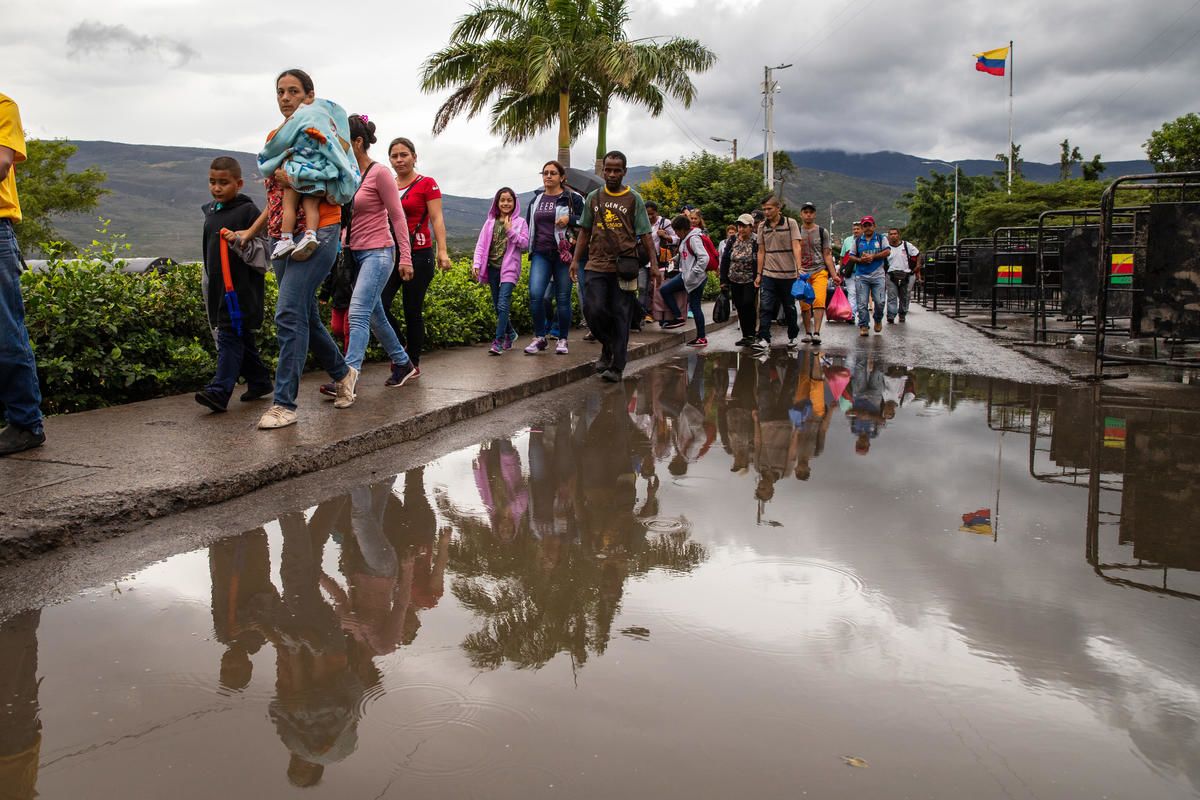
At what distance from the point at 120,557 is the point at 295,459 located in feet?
4.53

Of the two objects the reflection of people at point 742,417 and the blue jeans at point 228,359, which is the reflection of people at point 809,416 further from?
the blue jeans at point 228,359

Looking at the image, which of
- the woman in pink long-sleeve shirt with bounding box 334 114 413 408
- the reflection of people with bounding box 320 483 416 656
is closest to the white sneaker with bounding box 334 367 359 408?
the woman in pink long-sleeve shirt with bounding box 334 114 413 408

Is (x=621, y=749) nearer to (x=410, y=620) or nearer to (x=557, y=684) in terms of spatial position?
(x=557, y=684)

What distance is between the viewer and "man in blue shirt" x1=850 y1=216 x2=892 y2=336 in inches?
610

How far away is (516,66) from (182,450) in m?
23.8

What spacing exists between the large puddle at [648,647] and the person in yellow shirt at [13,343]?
1.70m

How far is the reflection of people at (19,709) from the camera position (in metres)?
2.29

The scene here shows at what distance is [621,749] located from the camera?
2.42m

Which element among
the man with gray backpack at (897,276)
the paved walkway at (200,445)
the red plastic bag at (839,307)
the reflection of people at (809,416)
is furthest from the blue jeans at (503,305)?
the man with gray backpack at (897,276)

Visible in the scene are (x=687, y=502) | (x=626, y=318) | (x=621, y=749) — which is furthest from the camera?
(x=626, y=318)

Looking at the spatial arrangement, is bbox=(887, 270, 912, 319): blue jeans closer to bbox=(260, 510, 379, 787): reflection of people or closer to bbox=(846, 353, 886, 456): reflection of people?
bbox=(846, 353, 886, 456): reflection of people

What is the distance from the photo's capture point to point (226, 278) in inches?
254

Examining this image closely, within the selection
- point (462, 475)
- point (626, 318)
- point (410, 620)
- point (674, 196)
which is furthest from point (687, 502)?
point (674, 196)

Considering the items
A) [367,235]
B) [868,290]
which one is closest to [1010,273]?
[868,290]
